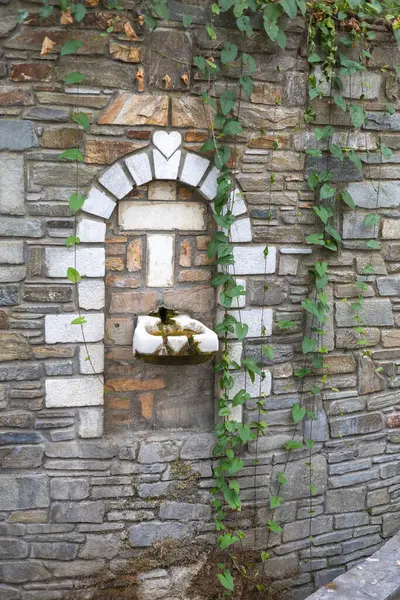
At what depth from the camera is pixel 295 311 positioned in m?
4.07

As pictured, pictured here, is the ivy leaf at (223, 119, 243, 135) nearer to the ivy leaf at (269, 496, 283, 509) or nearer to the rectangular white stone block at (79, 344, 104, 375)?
the rectangular white stone block at (79, 344, 104, 375)

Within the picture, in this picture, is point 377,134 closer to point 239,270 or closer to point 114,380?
point 239,270

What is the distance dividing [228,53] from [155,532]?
8.47ft

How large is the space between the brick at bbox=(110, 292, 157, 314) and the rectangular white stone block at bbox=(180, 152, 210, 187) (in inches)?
25.3

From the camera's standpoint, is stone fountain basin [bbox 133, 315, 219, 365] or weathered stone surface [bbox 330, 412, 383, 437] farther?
weathered stone surface [bbox 330, 412, 383, 437]

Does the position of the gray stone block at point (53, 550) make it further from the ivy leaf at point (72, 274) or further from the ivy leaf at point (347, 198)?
the ivy leaf at point (347, 198)

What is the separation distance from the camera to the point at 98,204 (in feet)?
11.8

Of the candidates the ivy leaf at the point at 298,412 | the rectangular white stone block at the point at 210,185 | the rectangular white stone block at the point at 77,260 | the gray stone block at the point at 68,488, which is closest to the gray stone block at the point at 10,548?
the gray stone block at the point at 68,488

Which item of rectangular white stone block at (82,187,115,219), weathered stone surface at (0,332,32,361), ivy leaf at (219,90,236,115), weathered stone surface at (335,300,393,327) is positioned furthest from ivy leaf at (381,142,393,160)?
weathered stone surface at (0,332,32,361)

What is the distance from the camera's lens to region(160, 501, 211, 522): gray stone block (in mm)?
3943

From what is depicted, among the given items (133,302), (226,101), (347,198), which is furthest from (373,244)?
(133,302)

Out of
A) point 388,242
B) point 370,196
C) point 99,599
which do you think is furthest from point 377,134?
point 99,599

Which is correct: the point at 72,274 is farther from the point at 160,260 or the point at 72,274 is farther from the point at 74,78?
the point at 74,78

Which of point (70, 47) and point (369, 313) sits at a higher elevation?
point (70, 47)
